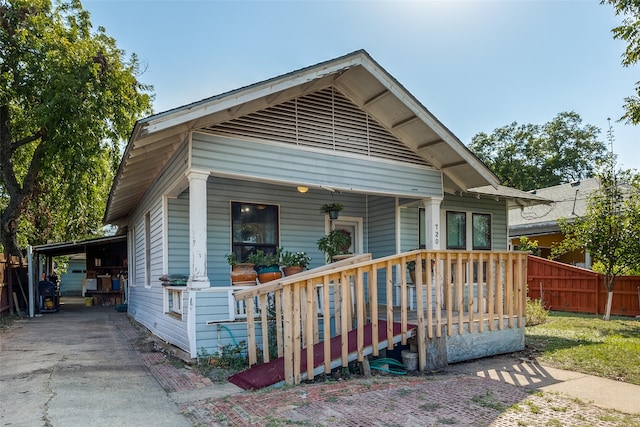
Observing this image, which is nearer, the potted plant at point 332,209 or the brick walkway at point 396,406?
the brick walkway at point 396,406

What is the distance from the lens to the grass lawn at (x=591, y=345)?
5.62 m

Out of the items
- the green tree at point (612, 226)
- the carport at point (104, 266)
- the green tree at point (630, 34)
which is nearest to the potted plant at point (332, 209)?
the green tree at point (630, 34)

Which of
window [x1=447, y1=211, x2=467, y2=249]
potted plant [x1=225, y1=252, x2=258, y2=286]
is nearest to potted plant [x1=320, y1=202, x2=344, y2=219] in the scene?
potted plant [x1=225, y1=252, x2=258, y2=286]

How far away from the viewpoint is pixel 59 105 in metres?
12.9

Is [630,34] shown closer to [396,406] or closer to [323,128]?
[323,128]

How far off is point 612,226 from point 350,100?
7448 mm

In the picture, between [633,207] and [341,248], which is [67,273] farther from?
[633,207]

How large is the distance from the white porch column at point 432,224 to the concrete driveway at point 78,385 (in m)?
5.16

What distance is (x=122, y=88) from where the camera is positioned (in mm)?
15117

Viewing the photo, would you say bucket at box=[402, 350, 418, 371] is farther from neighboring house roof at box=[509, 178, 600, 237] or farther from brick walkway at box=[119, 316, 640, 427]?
neighboring house roof at box=[509, 178, 600, 237]

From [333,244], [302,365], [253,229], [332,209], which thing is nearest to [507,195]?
[332,209]

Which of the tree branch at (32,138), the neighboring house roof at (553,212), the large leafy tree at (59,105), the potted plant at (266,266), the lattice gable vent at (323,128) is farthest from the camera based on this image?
the neighboring house roof at (553,212)

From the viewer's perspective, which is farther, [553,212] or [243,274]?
[553,212]

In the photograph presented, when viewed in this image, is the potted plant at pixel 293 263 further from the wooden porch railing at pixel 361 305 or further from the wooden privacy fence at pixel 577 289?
the wooden privacy fence at pixel 577 289
